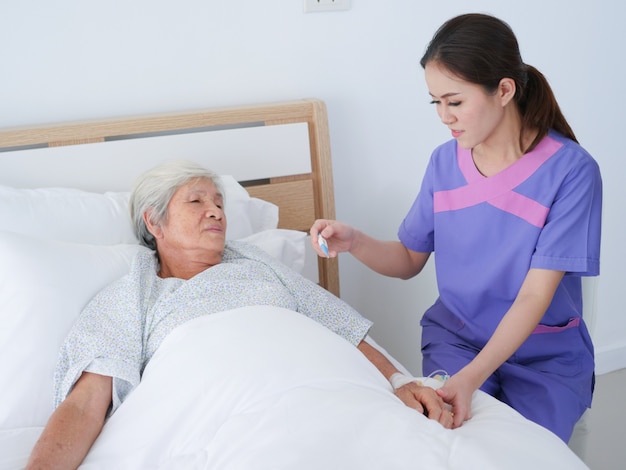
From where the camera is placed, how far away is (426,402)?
1.36 metres

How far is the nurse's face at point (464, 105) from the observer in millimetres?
1515

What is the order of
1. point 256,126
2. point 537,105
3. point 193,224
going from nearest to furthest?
1. point 537,105
2. point 193,224
3. point 256,126

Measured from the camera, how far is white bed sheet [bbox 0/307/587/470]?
43.5 inches

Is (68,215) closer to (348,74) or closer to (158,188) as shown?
(158,188)

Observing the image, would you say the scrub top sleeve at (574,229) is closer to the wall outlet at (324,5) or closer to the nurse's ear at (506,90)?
the nurse's ear at (506,90)

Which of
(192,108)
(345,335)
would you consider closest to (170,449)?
(345,335)

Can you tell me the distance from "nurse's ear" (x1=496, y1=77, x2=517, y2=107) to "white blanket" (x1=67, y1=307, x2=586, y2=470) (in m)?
0.62

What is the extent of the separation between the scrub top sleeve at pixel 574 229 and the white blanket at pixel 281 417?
34 centimetres

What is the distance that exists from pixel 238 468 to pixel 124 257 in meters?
0.77

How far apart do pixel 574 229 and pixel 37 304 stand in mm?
1154

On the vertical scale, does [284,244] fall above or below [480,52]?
below

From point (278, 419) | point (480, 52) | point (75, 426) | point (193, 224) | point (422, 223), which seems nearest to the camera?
point (278, 419)

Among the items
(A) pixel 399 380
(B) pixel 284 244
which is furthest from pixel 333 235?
(A) pixel 399 380

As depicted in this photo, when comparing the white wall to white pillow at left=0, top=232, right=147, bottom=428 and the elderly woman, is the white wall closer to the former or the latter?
the elderly woman
